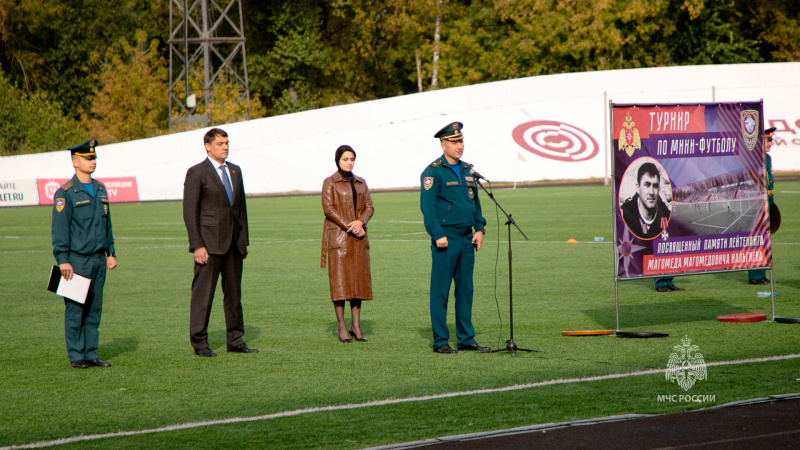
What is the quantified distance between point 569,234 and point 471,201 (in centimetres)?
1337

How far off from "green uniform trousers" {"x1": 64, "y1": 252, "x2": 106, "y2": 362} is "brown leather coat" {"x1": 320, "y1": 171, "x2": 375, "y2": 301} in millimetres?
2230

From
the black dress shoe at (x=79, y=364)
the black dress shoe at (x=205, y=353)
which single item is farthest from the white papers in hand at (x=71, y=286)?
the black dress shoe at (x=205, y=353)

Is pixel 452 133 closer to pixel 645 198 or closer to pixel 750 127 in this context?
pixel 645 198

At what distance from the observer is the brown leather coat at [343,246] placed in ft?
31.0

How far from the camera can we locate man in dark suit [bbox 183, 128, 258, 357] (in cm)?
859

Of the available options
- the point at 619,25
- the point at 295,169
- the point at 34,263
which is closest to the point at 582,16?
the point at 619,25

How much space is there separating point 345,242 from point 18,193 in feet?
111

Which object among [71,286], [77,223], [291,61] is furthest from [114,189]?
[71,286]

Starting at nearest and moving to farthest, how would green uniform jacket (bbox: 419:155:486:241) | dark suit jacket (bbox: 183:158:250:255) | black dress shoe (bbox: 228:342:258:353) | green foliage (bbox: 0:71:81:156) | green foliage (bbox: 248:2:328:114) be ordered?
green uniform jacket (bbox: 419:155:486:241), dark suit jacket (bbox: 183:158:250:255), black dress shoe (bbox: 228:342:258:353), green foliage (bbox: 0:71:81:156), green foliage (bbox: 248:2:328:114)

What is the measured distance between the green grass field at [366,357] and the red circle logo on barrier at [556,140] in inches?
1195

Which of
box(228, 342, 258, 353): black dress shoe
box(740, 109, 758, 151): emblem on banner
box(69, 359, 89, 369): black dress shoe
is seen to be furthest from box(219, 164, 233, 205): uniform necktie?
box(740, 109, 758, 151): emblem on banner

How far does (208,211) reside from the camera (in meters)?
8.63

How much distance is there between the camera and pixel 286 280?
1485 cm

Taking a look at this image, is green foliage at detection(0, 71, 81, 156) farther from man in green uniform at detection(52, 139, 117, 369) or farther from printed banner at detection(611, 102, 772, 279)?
printed banner at detection(611, 102, 772, 279)
